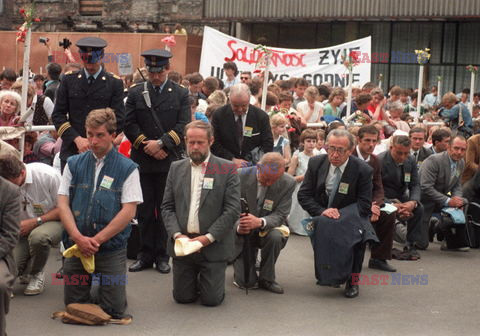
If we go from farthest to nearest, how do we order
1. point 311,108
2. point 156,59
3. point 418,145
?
1. point 311,108
2. point 418,145
3. point 156,59

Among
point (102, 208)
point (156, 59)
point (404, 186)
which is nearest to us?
point (102, 208)

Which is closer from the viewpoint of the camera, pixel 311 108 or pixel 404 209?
pixel 404 209

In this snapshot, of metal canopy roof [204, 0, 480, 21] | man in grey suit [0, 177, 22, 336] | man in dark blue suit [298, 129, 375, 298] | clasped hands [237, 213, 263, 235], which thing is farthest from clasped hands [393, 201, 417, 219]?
metal canopy roof [204, 0, 480, 21]

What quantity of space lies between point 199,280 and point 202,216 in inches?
22.2

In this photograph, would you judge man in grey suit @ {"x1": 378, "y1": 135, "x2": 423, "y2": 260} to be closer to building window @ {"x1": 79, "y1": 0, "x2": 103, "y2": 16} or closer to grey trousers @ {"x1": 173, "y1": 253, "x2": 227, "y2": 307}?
grey trousers @ {"x1": 173, "y1": 253, "x2": 227, "y2": 307}

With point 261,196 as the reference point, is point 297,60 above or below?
above

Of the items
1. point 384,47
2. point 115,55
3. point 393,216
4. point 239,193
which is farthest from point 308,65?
point 239,193

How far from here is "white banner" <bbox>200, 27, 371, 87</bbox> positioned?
695 inches

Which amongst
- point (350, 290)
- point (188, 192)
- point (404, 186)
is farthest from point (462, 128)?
point (188, 192)

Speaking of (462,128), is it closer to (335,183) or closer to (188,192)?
(335,183)

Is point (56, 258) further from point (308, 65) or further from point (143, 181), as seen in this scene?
point (308, 65)

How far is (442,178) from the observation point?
394 inches

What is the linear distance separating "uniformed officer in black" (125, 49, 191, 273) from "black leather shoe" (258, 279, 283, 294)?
3.25ft

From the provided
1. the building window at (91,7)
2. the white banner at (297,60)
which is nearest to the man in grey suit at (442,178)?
the white banner at (297,60)
